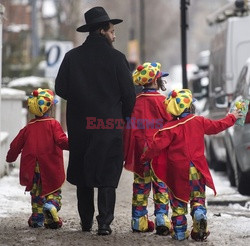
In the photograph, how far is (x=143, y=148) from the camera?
9062 mm

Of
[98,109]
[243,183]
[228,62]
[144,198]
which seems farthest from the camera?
[228,62]

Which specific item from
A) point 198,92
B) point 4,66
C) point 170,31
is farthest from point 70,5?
point 170,31

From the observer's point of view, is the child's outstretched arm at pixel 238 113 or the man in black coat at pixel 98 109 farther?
the child's outstretched arm at pixel 238 113

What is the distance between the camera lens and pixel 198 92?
24.6 meters

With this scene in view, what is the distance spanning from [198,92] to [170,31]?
3215 inches

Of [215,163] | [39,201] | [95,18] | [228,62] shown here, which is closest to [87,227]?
[39,201]

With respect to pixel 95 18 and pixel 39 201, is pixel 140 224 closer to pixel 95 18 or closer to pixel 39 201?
pixel 39 201

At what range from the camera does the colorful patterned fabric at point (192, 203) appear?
8.65 m

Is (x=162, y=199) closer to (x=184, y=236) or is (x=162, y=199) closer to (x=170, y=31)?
(x=184, y=236)

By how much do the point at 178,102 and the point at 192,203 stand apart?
80cm

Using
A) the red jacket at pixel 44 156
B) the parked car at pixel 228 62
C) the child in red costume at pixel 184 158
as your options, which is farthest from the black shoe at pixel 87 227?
the parked car at pixel 228 62
